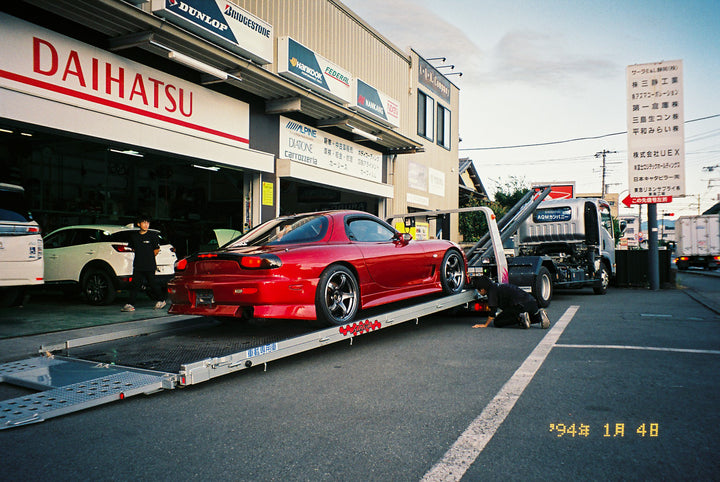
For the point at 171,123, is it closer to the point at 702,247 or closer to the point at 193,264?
the point at 193,264

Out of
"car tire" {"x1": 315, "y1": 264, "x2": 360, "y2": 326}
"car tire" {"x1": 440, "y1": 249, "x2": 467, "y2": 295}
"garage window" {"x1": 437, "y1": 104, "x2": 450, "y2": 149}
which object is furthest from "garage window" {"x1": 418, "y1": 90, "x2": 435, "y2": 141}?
"car tire" {"x1": 315, "y1": 264, "x2": 360, "y2": 326}

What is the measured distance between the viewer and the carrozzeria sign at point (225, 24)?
324 inches

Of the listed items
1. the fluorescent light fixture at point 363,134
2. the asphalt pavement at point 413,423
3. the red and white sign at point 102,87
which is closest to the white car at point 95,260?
the red and white sign at point 102,87

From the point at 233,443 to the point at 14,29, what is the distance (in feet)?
21.6

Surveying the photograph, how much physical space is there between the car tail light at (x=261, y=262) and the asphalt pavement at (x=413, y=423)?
1043mm

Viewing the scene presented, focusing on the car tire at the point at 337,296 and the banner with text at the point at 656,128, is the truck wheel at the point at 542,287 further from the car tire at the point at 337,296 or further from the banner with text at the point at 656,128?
the banner with text at the point at 656,128

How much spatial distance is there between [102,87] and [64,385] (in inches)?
216

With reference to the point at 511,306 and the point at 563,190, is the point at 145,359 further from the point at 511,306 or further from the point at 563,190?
the point at 563,190

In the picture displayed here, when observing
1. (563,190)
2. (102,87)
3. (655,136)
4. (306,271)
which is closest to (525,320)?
(306,271)

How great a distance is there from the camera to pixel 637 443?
3.15 m

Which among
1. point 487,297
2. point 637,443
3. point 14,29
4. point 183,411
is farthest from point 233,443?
point 14,29

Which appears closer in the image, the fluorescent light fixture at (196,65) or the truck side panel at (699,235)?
the fluorescent light fixture at (196,65)

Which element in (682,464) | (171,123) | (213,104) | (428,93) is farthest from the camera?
(428,93)

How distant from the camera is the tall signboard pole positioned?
16281mm
